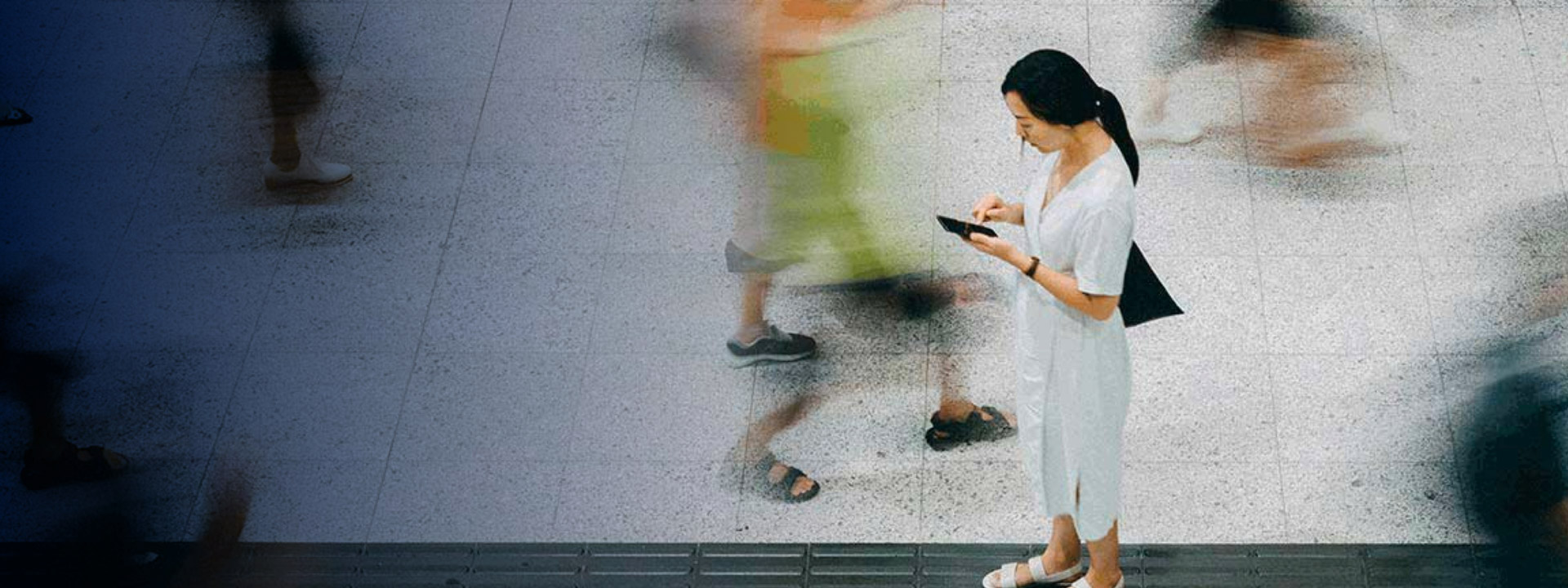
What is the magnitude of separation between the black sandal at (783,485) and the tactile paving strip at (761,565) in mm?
215

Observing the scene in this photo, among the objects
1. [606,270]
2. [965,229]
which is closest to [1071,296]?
[965,229]

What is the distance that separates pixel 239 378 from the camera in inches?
263

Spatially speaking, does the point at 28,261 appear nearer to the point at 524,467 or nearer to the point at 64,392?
the point at 64,392

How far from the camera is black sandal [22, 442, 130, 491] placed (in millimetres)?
6352

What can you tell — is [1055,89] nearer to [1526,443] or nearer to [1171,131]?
[1526,443]

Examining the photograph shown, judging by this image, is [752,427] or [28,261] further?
[28,261]

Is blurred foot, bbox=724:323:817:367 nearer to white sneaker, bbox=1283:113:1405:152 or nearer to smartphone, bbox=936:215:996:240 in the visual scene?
smartphone, bbox=936:215:996:240

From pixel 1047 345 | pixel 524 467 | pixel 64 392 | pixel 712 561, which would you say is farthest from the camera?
pixel 64 392

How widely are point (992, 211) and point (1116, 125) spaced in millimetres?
451

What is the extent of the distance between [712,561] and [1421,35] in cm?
378

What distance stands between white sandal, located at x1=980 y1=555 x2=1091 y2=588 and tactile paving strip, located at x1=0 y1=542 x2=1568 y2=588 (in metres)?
0.13

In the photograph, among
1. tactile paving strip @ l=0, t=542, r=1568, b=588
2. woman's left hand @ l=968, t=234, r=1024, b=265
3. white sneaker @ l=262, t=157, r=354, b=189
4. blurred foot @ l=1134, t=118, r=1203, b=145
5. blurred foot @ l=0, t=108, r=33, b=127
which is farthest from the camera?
blurred foot @ l=0, t=108, r=33, b=127

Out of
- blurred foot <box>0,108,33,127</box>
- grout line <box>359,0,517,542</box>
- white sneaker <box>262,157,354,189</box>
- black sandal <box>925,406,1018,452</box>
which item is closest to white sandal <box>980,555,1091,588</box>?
black sandal <box>925,406,1018,452</box>

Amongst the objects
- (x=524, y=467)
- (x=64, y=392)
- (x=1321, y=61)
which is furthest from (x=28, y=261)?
(x=1321, y=61)
